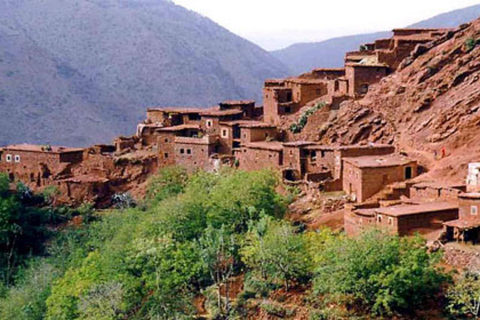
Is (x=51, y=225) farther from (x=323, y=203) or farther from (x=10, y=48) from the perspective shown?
(x=10, y=48)

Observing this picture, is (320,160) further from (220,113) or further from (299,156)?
(220,113)

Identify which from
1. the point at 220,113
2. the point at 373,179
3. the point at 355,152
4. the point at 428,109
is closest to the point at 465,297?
the point at 373,179

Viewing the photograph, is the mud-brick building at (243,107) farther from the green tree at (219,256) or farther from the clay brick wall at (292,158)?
the green tree at (219,256)

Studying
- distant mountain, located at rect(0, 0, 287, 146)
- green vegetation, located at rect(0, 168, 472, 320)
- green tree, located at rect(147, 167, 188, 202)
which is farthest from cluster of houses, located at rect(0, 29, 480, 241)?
distant mountain, located at rect(0, 0, 287, 146)

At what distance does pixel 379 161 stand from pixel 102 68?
61371 millimetres

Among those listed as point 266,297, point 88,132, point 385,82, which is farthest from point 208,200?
point 88,132

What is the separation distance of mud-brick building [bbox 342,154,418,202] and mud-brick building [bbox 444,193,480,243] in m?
5.16

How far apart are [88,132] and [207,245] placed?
47.6 m

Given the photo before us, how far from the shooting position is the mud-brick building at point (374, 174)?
33594 mm

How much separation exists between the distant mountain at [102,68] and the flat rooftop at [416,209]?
1913 inches

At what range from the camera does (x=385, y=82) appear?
1577 inches

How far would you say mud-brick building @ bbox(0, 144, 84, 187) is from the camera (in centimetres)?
4762

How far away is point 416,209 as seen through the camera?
96.2 ft

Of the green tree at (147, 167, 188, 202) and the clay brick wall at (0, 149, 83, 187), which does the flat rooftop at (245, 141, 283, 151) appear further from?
the clay brick wall at (0, 149, 83, 187)
